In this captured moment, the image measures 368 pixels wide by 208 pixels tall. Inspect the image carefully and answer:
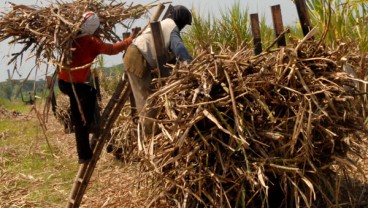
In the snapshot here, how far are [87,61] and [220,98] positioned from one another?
1442 mm

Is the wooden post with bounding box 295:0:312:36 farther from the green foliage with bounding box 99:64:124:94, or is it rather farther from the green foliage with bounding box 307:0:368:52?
the green foliage with bounding box 99:64:124:94

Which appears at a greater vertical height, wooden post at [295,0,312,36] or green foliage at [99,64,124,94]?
wooden post at [295,0,312,36]

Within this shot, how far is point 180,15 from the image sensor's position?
12.4 feet

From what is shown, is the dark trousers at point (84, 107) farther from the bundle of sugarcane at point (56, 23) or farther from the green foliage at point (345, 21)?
the green foliage at point (345, 21)

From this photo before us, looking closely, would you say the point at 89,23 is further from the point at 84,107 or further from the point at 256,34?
the point at 256,34

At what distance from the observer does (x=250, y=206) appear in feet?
10.1

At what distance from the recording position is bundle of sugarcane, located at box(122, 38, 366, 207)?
9.36 feet

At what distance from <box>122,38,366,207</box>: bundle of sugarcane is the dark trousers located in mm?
1106

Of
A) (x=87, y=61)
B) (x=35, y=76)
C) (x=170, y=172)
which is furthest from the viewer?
(x=87, y=61)

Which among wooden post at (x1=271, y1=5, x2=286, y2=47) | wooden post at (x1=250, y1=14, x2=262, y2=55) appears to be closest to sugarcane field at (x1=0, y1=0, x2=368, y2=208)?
wooden post at (x1=271, y1=5, x2=286, y2=47)

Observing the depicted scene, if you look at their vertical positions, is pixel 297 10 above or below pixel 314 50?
above

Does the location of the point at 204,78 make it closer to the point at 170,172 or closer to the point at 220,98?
the point at 220,98

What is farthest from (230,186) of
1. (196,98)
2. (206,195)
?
(196,98)

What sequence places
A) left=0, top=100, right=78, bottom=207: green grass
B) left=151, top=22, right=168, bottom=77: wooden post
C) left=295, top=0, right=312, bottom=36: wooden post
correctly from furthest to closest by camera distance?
left=0, top=100, right=78, bottom=207: green grass
left=295, top=0, right=312, bottom=36: wooden post
left=151, top=22, right=168, bottom=77: wooden post
